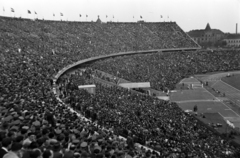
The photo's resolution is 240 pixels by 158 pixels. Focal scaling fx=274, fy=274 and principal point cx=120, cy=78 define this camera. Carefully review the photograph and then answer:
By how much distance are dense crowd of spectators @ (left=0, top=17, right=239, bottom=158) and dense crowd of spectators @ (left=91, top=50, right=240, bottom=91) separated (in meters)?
6.18

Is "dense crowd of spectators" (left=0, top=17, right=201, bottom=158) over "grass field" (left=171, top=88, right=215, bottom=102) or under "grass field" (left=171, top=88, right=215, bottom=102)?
over

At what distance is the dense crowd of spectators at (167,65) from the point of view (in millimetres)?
47156

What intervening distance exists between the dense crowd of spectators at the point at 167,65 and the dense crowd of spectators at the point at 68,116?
618 cm

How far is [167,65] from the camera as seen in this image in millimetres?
59719

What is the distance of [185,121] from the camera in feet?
77.2

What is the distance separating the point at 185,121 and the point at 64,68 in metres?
19.8

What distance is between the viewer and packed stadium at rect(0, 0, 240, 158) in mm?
10102

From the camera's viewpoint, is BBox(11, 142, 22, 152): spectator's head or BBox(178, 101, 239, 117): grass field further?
BBox(178, 101, 239, 117): grass field

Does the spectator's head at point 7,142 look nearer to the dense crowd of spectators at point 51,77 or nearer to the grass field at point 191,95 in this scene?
the dense crowd of spectators at point 51,77

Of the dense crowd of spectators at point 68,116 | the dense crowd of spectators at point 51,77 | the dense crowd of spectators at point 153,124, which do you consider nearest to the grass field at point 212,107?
the dense crowd of spectators at point 68,116

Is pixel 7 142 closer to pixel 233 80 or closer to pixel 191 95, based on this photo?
pixel 191 95

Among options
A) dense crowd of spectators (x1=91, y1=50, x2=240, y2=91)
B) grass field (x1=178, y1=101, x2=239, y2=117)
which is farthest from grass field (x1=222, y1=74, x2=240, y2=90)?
grass field (x1=178, y1=101, x2=239, y2=117)

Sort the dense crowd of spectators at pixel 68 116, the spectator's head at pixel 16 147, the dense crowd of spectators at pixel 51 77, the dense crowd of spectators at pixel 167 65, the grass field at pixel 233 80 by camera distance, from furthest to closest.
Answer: the grass field at pixel 233 80 → the dense crowd of spectators at pixel 167 65 → the dense crowd of spectators at pixel 68 116 → the dense crowd of spectators at pixel 51 77 → the spectator's head at pixel 16 147

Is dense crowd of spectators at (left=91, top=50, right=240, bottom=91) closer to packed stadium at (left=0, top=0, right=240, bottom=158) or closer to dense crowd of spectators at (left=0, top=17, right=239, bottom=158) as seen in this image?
packed stadium at (left=0, top=0, right=240, bottom=158)
